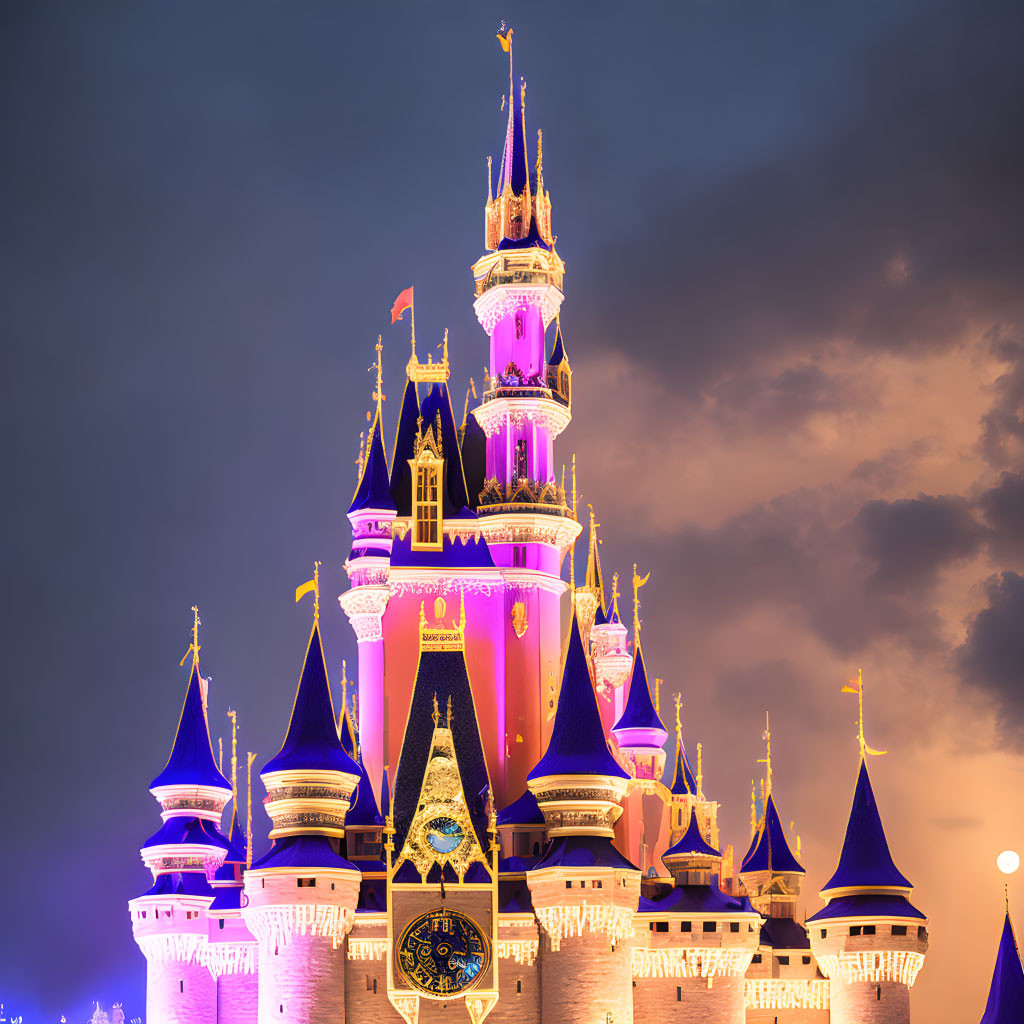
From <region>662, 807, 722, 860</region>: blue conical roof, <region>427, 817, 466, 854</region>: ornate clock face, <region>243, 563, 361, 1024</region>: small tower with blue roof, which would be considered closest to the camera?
<region>243, 563, 361, 1024</region>: small tower with blue roof

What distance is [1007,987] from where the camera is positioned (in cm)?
5066

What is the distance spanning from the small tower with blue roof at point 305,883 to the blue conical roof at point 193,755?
6.11m

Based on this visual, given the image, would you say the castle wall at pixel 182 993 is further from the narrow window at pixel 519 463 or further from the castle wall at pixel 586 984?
the narrow window at pixel 519 463

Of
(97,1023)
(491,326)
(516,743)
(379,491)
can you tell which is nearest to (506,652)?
(516,743)

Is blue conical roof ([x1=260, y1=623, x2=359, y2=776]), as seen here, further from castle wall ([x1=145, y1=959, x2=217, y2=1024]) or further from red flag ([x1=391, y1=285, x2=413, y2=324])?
red flag ([x1=391, y1=285, x2=413, y2=324])

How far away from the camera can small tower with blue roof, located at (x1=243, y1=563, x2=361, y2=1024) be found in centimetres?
4994

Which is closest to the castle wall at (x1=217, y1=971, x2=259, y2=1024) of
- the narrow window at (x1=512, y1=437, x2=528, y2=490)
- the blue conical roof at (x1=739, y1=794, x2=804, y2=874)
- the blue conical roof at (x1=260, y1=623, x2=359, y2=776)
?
the blue conical roof at (x1=260, y1=623, x2=359, y2=776)

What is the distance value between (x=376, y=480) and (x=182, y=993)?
16.5m

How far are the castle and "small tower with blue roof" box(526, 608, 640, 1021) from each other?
0.06m

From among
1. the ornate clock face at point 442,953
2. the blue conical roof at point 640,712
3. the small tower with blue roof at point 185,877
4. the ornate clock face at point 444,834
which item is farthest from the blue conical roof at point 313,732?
the blue conical roof at point 640,712

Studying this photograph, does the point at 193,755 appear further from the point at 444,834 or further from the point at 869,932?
the point at 869,932

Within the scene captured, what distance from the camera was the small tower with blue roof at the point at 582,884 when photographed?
165 feet

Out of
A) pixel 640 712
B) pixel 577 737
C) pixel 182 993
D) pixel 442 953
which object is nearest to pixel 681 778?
pixel 640 712

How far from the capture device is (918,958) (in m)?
53.9
